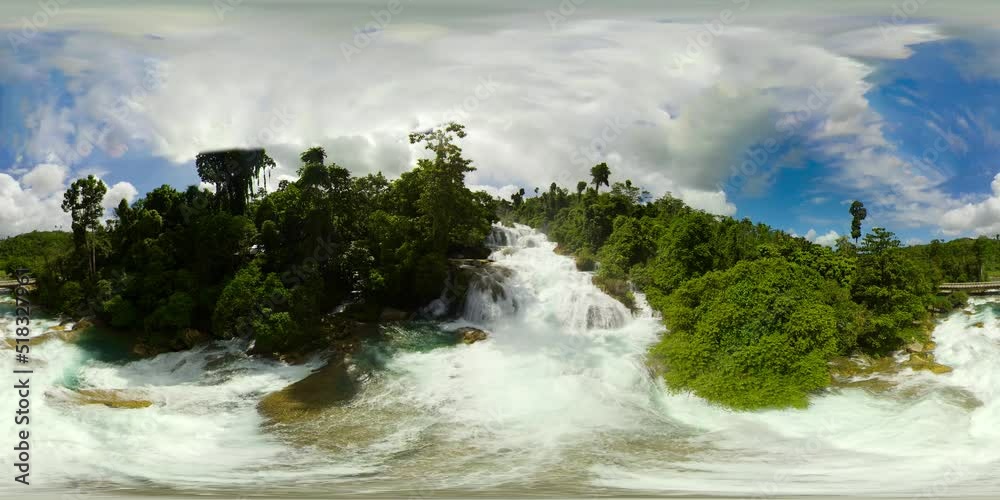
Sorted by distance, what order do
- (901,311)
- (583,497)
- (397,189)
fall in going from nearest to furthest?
1. (583,497)
2. (901,311)
3. (397,189)

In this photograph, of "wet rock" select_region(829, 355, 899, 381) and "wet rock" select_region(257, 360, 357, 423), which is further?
"wet rock" select_region(829, 355, 899, 381)

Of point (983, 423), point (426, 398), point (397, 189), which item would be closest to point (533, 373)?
point (426, 398)

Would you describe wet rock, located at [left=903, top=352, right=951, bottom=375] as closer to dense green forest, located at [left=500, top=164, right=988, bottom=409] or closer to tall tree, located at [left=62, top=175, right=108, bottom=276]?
dense green forest, located at [left=500, top=164, right=988, bottom=409]

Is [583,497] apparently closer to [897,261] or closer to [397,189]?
[897,261]

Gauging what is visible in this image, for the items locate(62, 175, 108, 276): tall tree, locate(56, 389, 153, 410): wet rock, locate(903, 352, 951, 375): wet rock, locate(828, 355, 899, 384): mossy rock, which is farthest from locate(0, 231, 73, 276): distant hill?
locate(903, 352, 951, 375): wet rock

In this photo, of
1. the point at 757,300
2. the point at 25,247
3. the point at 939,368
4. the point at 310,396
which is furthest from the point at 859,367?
the point at 25,247

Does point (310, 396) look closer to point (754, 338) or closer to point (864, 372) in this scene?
point (754, 338)
